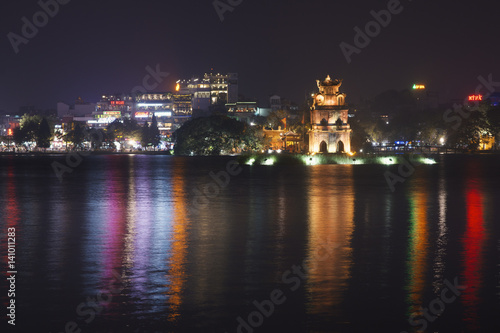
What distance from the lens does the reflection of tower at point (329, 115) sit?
452 ft

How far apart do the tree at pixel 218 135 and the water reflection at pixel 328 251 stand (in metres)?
Result: 132

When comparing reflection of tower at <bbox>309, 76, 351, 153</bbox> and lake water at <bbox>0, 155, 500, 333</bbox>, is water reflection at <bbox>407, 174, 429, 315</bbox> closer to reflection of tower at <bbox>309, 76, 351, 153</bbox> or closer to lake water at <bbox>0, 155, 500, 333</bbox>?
lake water at <bbox>0, 155, 500, 333</bbox>

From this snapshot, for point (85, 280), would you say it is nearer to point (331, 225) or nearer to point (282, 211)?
point (331, 225)

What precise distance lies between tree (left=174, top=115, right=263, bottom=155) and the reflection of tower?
43248mm

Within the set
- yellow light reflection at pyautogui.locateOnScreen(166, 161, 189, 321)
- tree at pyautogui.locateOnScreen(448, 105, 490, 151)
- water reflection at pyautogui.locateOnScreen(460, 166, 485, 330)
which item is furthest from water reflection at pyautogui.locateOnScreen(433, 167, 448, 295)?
tree at pyautogui.locateOnScreen(448, 105, 490, 151)

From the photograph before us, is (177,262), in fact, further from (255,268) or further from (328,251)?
(328,251)

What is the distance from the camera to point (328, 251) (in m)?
24.6

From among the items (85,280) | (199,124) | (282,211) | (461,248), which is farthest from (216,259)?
(199,124)

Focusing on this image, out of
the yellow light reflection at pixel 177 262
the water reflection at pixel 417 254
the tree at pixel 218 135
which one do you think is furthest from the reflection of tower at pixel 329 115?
the yellow light reflection at pixel 177 262

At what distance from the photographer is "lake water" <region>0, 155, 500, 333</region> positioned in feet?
52.3

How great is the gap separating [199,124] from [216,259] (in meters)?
159

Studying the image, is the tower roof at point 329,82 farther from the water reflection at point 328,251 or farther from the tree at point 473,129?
the water reflection at point 328,251

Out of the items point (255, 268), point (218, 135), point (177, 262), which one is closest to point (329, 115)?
point (218, 135)

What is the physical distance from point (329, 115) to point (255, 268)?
4662 inches
